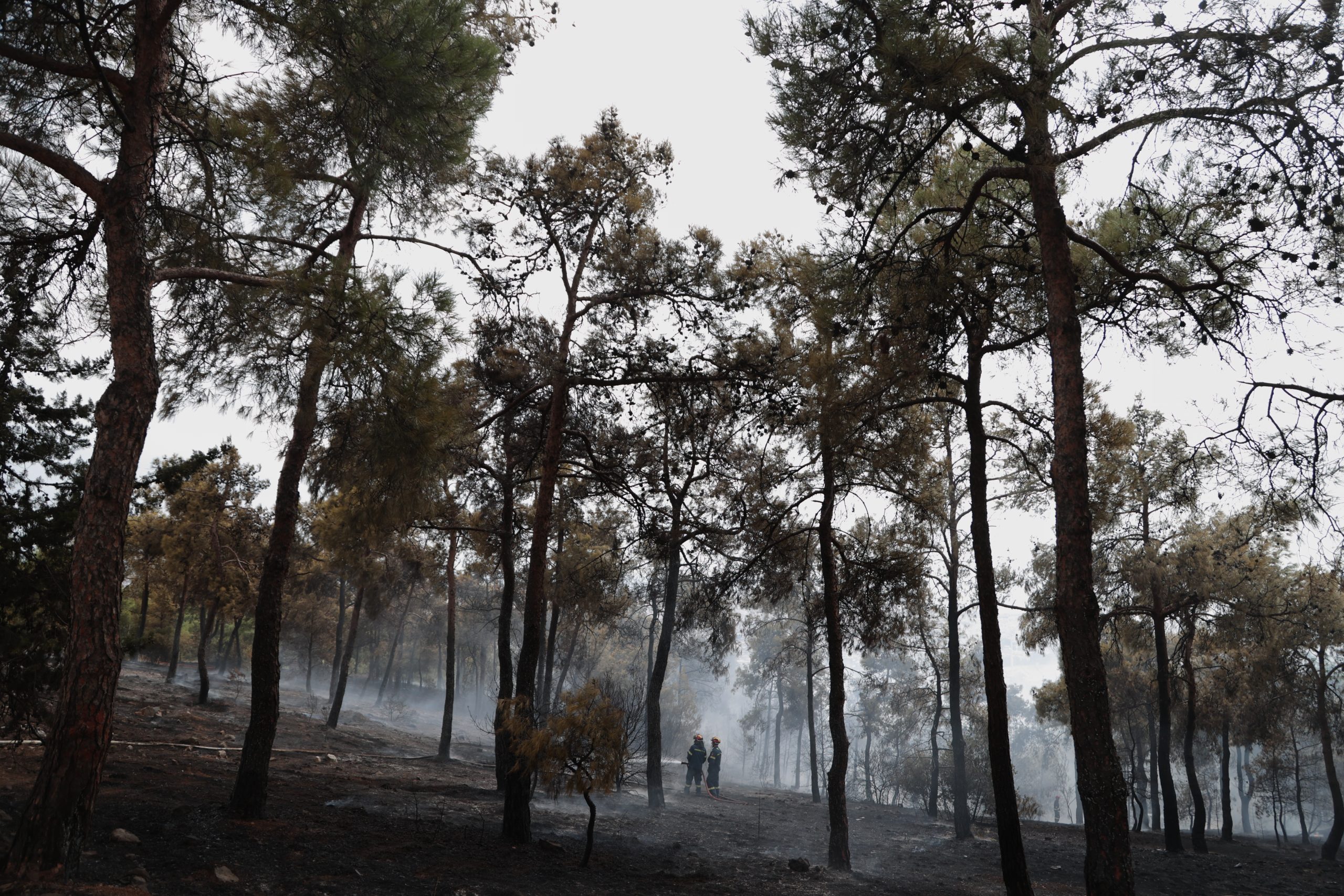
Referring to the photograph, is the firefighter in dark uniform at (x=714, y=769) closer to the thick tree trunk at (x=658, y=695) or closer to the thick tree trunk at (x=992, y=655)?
the thick tree trunk at (x=658, y=695)

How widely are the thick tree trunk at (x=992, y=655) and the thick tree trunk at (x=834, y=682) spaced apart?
8.01ft

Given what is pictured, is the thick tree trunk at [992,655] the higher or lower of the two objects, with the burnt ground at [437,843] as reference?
higher


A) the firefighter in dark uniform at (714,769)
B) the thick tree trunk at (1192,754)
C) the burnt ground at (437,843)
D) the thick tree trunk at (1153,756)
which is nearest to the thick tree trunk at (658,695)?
the burnt ground at (437,843)

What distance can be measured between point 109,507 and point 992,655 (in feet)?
27.7

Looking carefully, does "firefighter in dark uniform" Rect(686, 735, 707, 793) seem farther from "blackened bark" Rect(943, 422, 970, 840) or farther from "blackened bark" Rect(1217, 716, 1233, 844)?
"blackened bark" Rect(1217, 716, 1233, 844)

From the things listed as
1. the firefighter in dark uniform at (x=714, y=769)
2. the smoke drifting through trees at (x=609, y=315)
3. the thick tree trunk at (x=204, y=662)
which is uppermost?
the smoke drifting through trees at (x=609, y=315)

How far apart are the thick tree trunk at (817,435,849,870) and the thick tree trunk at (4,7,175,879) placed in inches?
336

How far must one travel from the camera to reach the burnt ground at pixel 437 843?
6.72 m

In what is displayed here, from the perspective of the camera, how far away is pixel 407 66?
617 cm

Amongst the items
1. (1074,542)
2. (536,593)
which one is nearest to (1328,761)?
(1074,542)

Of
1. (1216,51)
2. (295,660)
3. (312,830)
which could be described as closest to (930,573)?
(1216,51)

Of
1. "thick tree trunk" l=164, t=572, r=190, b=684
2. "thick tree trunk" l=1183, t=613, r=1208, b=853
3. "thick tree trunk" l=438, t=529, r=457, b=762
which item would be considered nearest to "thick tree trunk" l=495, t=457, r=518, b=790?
"thick tree trunk" l=438, t=529, r=457, b=762

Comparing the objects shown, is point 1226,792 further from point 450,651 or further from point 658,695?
point 450,651

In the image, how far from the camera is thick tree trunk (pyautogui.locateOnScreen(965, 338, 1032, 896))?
26.1 feet
